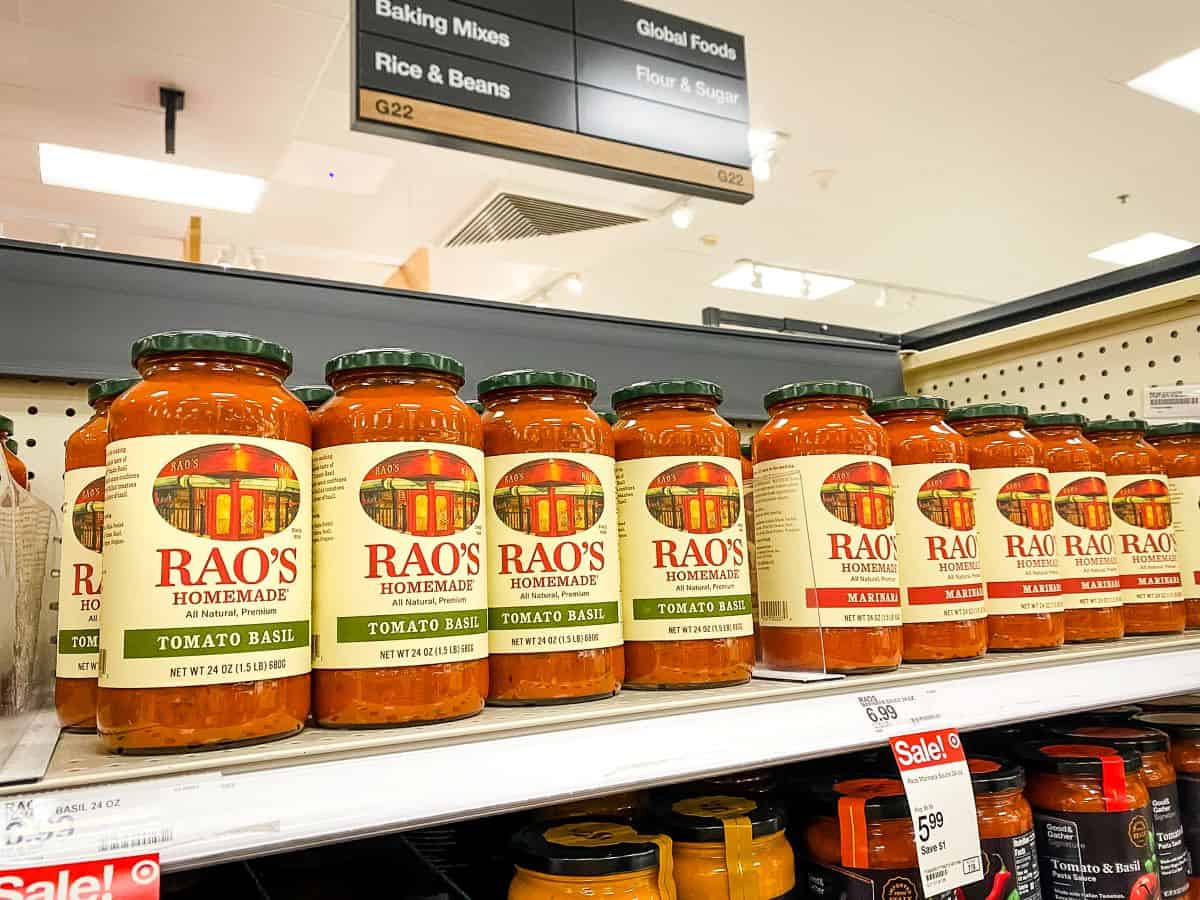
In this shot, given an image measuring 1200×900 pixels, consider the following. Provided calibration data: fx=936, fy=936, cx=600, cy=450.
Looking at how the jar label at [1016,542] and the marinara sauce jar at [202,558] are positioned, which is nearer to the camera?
the marinara sauce jar at [202,558]

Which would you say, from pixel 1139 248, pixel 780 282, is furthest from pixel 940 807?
pixel 1139 248

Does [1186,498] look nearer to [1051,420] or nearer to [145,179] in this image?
[1051,420]

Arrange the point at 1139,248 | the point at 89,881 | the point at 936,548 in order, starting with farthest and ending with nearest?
the point at 1139,248 → the point at 936,548 → the point at 89,881

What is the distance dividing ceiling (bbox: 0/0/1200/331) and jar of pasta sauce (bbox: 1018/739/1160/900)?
3.02 metres

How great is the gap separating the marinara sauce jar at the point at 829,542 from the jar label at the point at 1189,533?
2.04ft

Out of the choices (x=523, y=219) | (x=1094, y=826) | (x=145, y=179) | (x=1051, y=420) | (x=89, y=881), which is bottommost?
(x=1094, y=826)

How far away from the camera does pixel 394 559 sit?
75 centimetres

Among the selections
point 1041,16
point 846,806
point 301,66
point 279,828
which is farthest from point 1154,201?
point 279,828

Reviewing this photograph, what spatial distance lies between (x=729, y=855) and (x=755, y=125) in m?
4.06

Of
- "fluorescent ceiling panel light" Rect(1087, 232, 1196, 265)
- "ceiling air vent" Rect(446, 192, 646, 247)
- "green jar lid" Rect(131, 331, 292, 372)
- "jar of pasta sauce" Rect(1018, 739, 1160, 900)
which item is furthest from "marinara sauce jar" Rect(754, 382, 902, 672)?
"fluorescent ceiling panel light" Rect(1087, 232, 1196, 265)

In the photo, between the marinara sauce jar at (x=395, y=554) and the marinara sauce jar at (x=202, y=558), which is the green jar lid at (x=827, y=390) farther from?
the marinara sauce jar at (x=202, y=558)

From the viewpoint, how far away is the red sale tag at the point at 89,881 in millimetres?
523

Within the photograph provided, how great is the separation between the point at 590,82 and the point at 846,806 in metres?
1.52

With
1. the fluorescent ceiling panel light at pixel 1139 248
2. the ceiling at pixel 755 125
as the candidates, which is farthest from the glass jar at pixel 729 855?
the fluorescent ceiling panel light at pixel 1139 248
